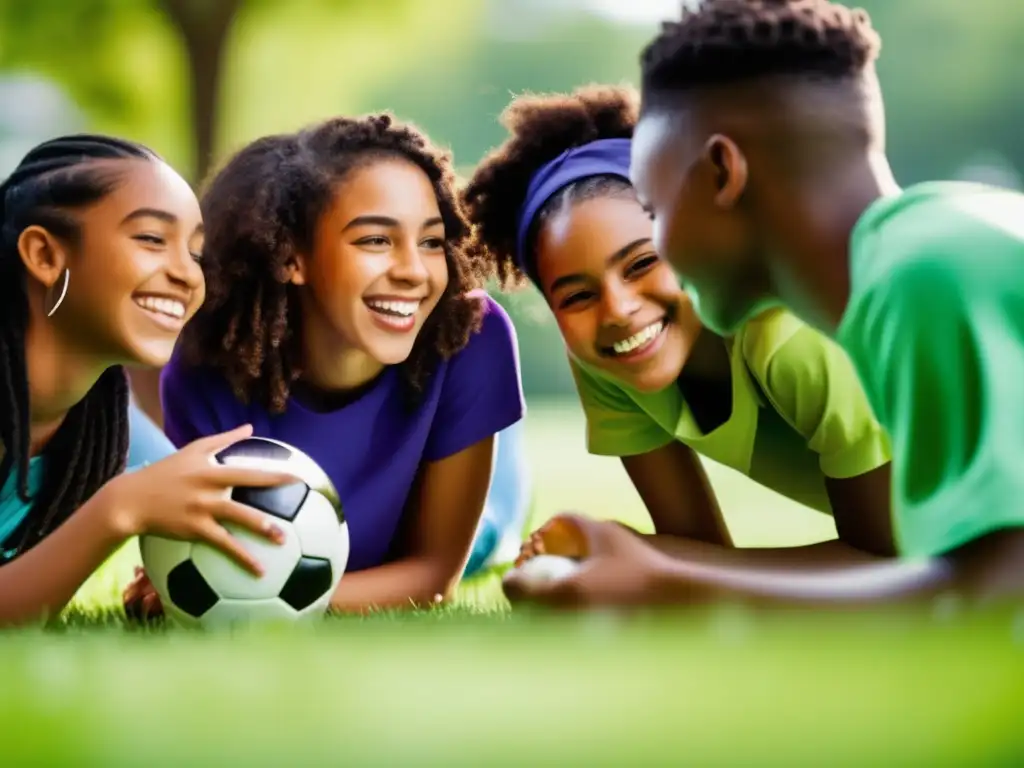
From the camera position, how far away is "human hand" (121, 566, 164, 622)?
76.7 inches

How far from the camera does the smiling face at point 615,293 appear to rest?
75.3 inches

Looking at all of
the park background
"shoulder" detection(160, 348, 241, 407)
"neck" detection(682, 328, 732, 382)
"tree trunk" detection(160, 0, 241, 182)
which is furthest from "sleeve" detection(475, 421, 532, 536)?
"tree trunk" detection(160, 0, 241, 182)

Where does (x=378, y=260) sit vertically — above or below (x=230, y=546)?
above

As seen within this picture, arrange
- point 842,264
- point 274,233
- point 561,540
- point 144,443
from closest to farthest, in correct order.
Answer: point 842,264
point 561,540
point 274,233
point 144,443

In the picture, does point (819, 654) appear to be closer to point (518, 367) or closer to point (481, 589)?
point (518, 367)

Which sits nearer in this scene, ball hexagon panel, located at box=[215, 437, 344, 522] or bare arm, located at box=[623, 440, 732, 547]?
ball hexagon panel, located at box=[215, 437, 344, 522]

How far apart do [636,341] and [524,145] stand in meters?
0.36

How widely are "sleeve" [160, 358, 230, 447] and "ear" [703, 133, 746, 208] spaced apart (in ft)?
2.84

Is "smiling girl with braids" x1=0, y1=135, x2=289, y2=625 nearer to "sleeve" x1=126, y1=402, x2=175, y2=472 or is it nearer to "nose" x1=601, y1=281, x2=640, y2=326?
"sleeve" x1=126, y1=402, x2=175, y2=472

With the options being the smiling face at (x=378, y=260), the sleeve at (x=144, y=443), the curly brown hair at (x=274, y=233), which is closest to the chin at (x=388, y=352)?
the smiling face at (x=378, y=260)

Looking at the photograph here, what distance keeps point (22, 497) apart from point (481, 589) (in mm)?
838

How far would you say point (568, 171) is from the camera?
198cm

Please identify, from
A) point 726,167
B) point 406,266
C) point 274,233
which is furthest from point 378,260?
point 726,167

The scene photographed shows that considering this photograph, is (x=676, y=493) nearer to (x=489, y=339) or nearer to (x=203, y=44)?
(x=489, y=339)
